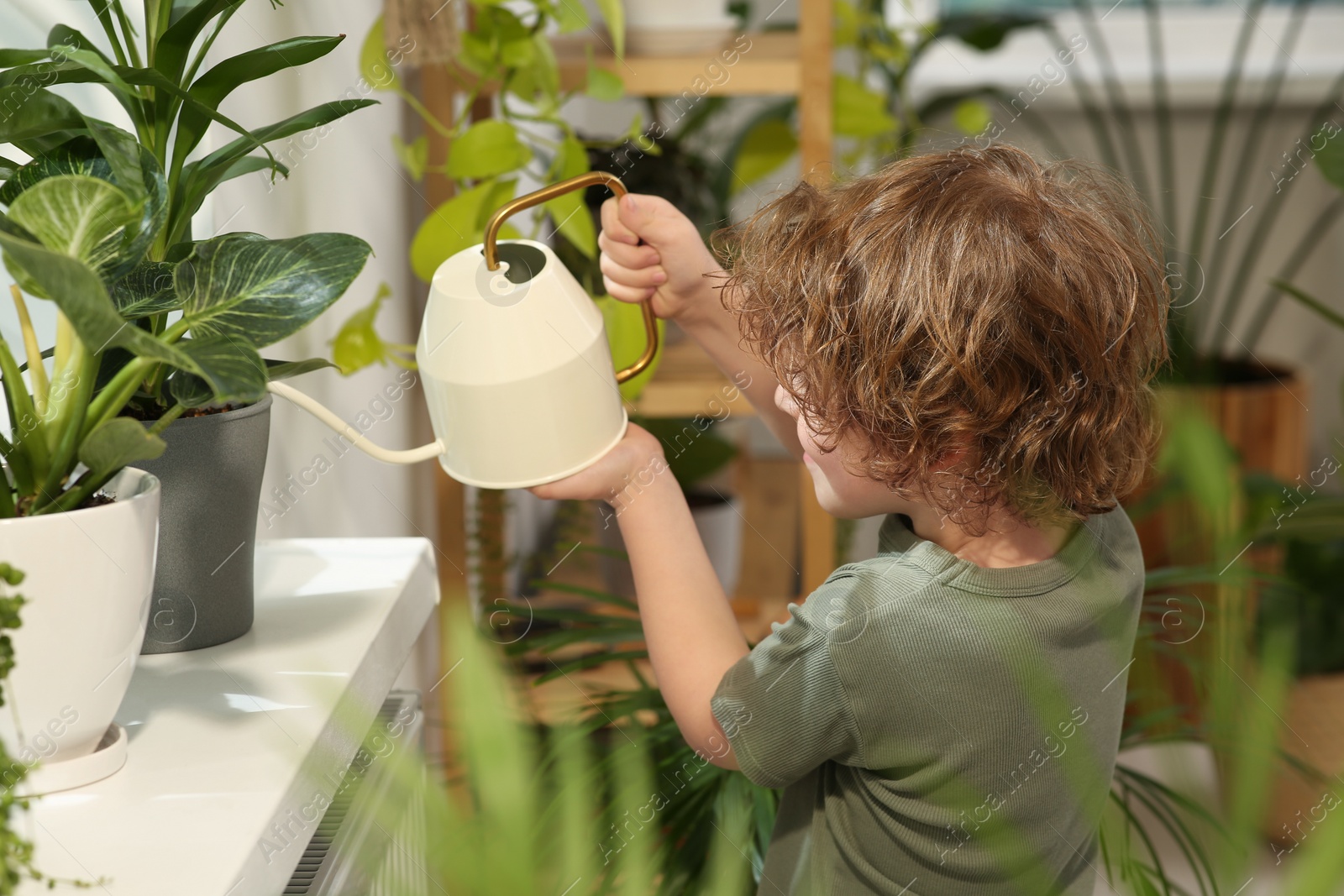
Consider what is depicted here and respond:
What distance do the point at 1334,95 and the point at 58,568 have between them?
2.47m

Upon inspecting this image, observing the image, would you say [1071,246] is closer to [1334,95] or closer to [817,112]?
[817,112]

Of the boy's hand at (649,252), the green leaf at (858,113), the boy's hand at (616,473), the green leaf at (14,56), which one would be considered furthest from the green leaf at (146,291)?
the green leaf at (858,113)

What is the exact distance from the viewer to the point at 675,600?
2.35ft

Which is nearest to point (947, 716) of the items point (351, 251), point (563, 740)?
point (563, 740)

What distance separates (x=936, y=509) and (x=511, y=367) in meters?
0.29

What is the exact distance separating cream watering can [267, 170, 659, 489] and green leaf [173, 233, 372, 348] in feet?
0.32

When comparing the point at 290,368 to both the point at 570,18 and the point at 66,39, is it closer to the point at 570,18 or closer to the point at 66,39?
the point at 66,39

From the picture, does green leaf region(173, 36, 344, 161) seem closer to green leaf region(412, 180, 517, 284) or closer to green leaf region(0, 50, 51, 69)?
green leaf region(0, 50, 51, 69)

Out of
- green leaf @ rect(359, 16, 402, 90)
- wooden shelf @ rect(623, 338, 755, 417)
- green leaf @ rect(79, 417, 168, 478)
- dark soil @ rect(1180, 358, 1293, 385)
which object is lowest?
dark soil @ rect(1180, 358, 1293, 385)

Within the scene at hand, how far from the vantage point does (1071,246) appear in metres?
0.65

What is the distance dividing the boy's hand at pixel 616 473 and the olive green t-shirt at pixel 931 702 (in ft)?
0.40

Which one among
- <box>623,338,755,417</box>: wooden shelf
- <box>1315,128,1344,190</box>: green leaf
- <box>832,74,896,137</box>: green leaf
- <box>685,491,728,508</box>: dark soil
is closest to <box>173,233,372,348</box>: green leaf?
<box>623,338,755,417</box>: wooden shelf

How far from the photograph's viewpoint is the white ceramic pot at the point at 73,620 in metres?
0.47

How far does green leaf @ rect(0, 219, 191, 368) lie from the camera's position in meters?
0.38
